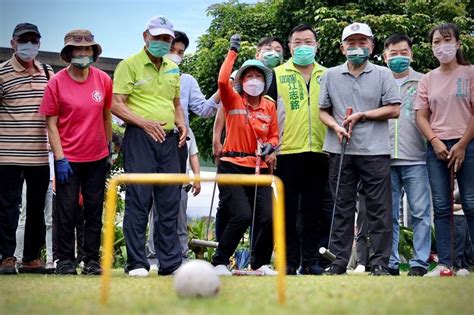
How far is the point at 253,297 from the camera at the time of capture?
5125mm

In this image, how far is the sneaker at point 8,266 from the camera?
314 inches

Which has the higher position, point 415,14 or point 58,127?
point 415,14

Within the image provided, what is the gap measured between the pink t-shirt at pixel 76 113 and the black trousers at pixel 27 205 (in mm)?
513

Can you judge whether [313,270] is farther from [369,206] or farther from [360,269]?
[369,206]

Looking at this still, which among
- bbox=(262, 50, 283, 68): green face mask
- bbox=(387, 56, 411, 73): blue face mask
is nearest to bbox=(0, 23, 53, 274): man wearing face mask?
bbox=(262, 50, 283, 68): green face mask

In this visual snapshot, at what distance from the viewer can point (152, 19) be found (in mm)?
8000

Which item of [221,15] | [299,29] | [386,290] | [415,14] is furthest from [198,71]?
[386,290]

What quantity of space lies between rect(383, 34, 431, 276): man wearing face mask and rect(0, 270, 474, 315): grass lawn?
5.23 feet

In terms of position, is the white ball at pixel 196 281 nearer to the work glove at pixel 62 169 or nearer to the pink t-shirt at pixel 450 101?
the work glove at pixel 62 169

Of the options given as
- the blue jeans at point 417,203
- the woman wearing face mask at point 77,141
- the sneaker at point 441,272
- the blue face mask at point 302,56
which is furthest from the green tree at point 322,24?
the woman wearing face mask at point 77,141

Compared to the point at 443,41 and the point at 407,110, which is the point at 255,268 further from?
the point at 443,41

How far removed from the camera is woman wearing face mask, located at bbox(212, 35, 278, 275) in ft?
26.1

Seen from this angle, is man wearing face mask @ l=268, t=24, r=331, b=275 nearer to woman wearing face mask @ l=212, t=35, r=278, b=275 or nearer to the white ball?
woman wearing face mask @ l=212, t=35, r=278, b=275

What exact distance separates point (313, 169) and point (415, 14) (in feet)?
45.9
